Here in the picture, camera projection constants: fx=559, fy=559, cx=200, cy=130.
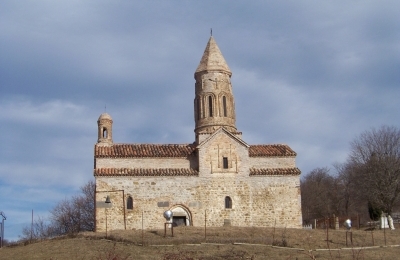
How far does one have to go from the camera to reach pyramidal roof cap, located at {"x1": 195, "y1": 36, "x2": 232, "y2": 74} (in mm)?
39688

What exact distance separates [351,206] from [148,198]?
39783mm

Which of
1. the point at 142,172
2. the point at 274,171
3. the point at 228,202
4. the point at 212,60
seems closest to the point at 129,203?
the point at 142,172

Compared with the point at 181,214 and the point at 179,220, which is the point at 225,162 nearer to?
the point at 181,214

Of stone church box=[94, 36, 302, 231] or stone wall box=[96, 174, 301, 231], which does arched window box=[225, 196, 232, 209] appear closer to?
stone church box=[94, 36, 302, 231]

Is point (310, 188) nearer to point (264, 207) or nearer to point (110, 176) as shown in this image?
point (264, 207)

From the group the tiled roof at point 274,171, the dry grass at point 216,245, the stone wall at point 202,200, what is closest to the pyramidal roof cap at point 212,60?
the tiled roof at point 274,171

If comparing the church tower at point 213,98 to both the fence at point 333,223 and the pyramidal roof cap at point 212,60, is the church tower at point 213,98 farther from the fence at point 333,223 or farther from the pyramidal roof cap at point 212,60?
the fence at point 333,223

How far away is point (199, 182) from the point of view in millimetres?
35875

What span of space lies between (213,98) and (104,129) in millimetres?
7830

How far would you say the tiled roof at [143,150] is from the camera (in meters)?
36.3

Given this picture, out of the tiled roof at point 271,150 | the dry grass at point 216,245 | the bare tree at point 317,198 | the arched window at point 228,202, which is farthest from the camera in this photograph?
the bare tree at point 317,198

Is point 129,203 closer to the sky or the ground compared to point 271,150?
closer to the ground

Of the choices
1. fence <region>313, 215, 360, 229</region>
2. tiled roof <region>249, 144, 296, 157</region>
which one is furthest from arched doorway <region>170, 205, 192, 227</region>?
fence <region>313, 215, 360, 229</region>

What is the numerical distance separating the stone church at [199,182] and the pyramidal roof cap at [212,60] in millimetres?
3517
